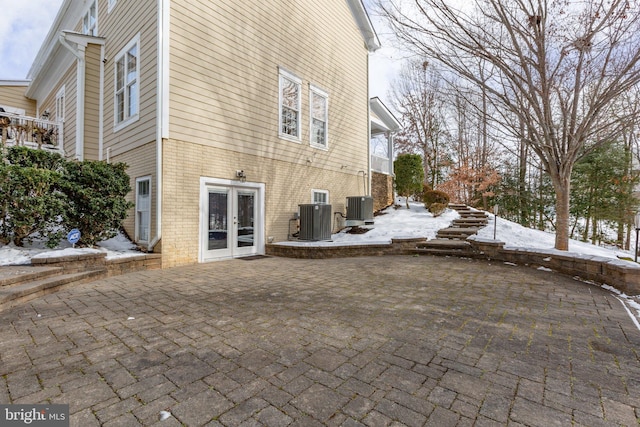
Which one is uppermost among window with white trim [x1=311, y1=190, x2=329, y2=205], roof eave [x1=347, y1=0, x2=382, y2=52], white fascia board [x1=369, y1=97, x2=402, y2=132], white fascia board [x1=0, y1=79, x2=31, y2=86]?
roof eave [x1=347, y1=0, x2=382, y2=52]

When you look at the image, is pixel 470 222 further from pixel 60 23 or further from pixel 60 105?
pixel 60 23

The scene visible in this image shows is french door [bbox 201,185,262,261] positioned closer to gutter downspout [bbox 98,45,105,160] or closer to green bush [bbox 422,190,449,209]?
gutter downspout [bbox 98,45,105,160]

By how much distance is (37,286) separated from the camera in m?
3.96

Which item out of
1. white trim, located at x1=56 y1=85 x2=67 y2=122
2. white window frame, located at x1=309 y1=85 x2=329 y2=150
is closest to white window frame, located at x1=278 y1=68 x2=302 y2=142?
white window frame, located at x1=309 y1=85 x2=329 y2=150

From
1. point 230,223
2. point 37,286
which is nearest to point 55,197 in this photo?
point 37,286

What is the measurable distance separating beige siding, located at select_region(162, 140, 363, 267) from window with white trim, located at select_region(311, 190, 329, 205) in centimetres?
17

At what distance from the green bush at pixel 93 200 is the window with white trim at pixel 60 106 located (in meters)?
6.00

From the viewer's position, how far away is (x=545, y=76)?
6305mm

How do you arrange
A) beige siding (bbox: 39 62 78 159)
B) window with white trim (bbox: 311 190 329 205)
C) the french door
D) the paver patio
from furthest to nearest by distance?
window with white trim (bbox: 311 190 329 205) → beige siding (bbox: 39 62 78 159) → the french door → the paver patio

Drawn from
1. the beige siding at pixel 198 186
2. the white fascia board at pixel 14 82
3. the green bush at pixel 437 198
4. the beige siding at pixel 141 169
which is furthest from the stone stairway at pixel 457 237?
the white fascia board at pixel 14 82

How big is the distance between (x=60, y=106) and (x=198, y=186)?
7625 mm

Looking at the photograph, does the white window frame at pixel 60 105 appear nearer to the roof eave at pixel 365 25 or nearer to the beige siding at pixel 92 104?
the beige siding at pixel 92 104

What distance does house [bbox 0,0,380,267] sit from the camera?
6.48 metres

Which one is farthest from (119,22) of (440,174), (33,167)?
(440,174)
